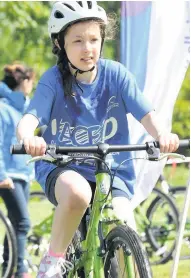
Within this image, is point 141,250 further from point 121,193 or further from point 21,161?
point 21,161

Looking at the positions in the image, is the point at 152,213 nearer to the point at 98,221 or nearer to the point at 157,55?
the point at 157,55

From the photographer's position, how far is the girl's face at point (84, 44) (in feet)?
17.1

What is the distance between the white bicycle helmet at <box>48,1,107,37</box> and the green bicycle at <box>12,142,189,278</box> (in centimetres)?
77

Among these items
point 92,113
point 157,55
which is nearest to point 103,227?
point 92,113

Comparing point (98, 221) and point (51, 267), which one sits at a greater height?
point (98, 221)

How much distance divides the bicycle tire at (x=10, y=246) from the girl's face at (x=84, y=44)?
2.82 metres

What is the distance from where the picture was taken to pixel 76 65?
527 centimetres

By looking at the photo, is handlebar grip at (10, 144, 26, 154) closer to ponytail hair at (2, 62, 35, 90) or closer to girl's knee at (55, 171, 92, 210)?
girl's knee at (55, 171, 92, 210)

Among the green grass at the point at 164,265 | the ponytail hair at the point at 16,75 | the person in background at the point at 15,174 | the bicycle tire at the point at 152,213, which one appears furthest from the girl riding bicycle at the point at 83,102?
the bicycle tire at the point at 152,213

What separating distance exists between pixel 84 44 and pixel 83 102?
32 cm

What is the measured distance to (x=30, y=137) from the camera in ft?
15.4

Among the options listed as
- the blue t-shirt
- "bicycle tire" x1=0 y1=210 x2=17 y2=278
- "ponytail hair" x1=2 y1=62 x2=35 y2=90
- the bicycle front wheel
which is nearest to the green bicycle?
the bicycle front wheel

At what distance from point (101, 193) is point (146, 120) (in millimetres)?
636

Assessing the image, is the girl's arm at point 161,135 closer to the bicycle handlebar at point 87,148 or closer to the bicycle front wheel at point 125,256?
the bicycle handlebar at point 87,148
